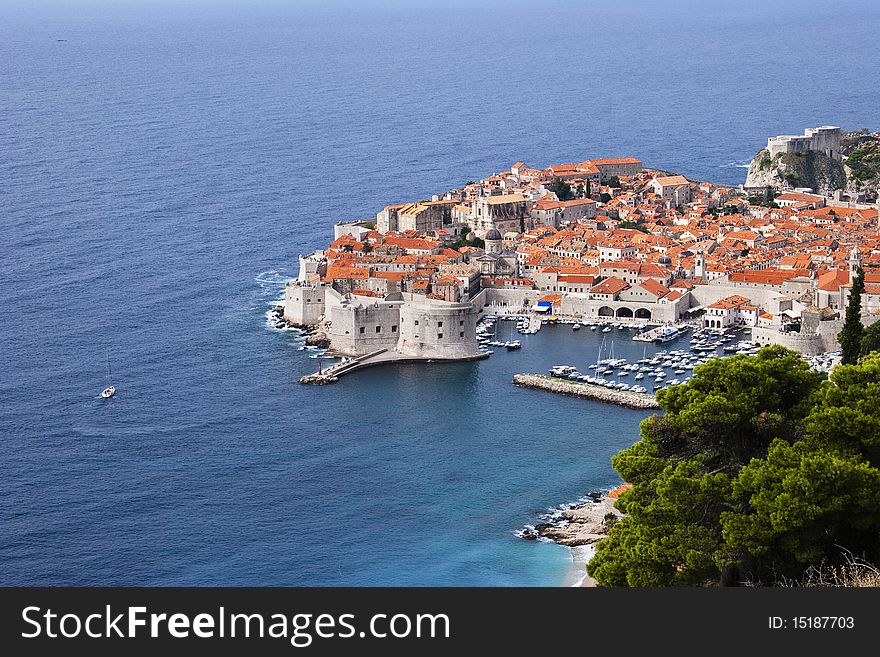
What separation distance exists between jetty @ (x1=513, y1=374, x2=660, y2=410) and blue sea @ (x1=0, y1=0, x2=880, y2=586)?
1.51ft

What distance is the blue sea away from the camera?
29.6 meters

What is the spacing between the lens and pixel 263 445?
35.5 m

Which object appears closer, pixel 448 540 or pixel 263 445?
pixel 448 540

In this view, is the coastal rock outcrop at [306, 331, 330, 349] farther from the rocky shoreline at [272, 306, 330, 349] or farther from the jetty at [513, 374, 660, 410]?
the jetty at [513, 374, 660, 410]

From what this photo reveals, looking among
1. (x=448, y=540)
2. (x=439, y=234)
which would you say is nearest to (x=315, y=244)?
(x=439, y=234)

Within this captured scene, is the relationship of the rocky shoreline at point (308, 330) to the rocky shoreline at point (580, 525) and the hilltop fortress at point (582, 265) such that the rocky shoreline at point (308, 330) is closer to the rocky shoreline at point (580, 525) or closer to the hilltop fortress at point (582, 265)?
the hilltop fortress at point (582, 265)

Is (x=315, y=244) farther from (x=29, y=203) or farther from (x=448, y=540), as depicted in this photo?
(x=448, y=540)

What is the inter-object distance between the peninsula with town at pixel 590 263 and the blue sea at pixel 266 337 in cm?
153

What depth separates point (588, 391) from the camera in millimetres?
39031

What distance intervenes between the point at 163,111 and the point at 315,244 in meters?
43.9

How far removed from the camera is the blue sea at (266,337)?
1166 inches

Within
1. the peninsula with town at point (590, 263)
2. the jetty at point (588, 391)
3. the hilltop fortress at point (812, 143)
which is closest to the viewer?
the jetty at point (588, 391)

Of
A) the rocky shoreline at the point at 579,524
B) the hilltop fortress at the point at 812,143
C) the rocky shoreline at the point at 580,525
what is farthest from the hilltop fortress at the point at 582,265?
the rocky shoreline at the point at 579,524
